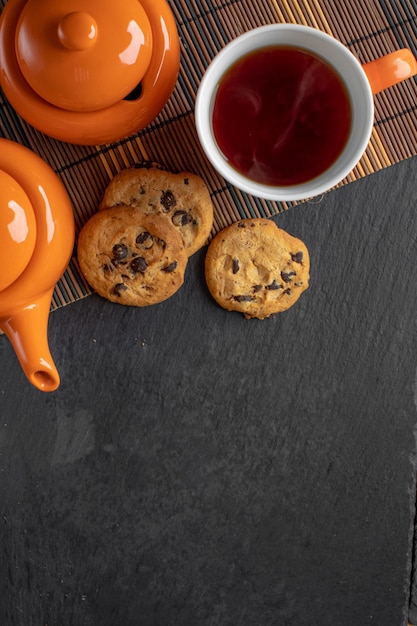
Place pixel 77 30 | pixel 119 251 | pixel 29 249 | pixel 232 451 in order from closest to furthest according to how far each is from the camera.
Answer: pixel 77 30, pixel 29 249, pixel 119 251, pixel 232 451

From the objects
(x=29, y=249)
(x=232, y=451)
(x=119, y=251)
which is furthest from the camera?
(x=232, y=451)

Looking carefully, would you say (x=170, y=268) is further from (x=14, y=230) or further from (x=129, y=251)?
(x=14, y=230)

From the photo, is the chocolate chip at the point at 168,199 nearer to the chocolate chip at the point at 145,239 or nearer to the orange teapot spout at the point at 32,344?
the chocolate chip at the point at 145,239

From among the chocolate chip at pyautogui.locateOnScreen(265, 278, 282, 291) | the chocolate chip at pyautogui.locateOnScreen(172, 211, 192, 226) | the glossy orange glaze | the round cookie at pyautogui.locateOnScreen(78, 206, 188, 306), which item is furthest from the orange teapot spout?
the glossy orange glaze

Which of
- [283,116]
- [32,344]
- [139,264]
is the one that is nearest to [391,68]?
[283,116]

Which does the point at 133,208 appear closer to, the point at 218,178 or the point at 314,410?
the point at 218,178

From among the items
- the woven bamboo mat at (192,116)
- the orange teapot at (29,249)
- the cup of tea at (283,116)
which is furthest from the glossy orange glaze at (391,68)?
the orange teapot at (29,249)

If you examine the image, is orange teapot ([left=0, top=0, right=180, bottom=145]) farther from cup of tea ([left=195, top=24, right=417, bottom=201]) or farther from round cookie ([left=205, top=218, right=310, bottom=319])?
round cookie ([left=205, top=218, right=310, bottom=319])
